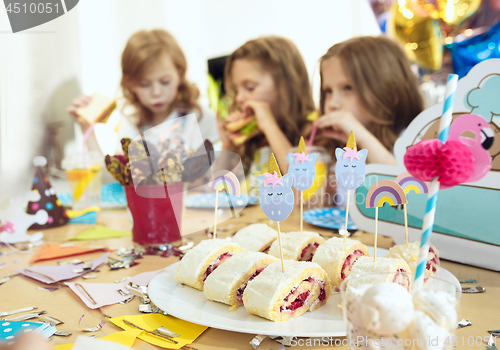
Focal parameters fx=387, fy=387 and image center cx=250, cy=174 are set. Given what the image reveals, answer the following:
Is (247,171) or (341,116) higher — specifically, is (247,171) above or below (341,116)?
below

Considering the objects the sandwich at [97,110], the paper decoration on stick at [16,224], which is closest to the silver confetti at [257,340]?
the paper decoration on stick at [16,224]

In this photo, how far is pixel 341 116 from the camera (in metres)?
1.65

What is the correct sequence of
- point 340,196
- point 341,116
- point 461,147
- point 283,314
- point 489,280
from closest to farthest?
point 461,147 < point 283,314 < point 489,280 < point 341,116 < point 340,196

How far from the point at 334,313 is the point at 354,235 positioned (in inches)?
23.3

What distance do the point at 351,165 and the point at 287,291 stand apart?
35cm

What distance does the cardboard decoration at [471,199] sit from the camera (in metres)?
0.98

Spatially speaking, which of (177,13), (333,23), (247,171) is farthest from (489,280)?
(177,13)

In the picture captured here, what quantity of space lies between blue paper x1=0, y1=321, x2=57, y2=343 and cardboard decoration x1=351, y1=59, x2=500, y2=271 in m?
0.96

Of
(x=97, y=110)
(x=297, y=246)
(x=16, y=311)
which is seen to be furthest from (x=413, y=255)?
(x=97, y=110)

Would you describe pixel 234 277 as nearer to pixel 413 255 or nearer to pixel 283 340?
pixel 283 340

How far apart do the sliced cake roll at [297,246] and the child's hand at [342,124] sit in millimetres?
712

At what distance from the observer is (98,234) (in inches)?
56.5

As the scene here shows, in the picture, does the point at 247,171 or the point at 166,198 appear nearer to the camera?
the point at 166,198

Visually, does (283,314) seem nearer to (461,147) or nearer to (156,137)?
(461,147)
